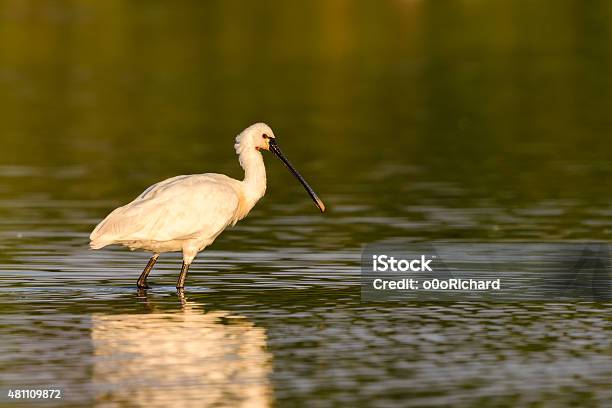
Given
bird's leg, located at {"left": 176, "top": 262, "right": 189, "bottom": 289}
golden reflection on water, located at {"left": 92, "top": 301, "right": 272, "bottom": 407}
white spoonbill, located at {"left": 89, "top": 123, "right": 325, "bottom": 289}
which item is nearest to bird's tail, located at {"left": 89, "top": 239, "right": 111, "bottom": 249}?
white spoonbill, located at {"left": 89, "top": 123, "right": 325, "bottom": 289}

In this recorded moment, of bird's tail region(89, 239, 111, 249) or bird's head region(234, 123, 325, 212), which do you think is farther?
bird's head region(234, 123, 325, 212)

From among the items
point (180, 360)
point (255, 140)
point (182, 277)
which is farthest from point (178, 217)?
point (180, 360)

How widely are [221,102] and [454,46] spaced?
2121 cm

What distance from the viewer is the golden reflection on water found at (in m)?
14.1

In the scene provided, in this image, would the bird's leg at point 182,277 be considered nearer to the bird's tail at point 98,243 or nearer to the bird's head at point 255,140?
the bird's tail at point 98,243

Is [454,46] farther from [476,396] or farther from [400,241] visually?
[476,396]

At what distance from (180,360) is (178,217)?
436cm

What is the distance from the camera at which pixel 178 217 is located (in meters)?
19.7

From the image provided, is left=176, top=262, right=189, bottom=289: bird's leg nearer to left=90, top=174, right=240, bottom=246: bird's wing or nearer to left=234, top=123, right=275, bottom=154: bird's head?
left=90, top=174, right=240, bottom=246: bird's wing

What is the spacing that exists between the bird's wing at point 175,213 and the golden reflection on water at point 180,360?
1.22 meters

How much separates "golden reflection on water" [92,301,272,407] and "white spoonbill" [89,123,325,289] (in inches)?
47.9

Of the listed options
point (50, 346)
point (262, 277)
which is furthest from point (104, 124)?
point (50, 346)

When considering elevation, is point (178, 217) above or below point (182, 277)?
above

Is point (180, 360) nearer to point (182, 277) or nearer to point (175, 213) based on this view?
point (182, 277)
